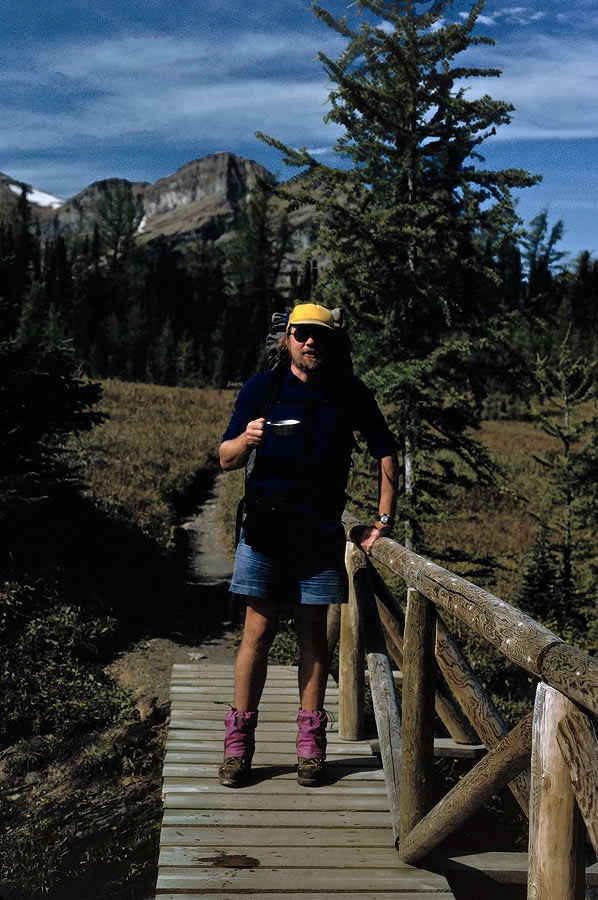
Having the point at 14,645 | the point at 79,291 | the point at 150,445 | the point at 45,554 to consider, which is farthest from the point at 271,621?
the point at 79,291

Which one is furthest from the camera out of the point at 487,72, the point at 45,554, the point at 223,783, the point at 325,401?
the point at 487,72

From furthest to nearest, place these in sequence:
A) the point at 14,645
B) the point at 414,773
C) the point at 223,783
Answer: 1. the point at 14,645
2. the point at 223,783
3. the point at 414,773

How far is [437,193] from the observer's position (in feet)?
37.5

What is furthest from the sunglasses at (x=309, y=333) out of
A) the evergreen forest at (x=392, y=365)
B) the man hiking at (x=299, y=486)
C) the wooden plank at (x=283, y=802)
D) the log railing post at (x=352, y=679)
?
the evergreen forest at (x=392, y=365)

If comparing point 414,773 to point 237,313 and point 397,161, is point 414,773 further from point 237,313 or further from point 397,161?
point 237,313

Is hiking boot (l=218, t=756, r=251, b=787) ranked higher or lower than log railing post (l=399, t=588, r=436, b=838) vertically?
lower

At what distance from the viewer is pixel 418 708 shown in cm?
372

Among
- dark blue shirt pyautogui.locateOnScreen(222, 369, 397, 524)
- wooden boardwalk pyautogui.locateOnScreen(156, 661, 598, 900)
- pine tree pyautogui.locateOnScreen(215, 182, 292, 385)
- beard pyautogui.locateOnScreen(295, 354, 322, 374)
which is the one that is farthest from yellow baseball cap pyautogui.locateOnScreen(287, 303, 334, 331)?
pine tree pyautogui.locateOnScreen(215, 182, 292, 385)

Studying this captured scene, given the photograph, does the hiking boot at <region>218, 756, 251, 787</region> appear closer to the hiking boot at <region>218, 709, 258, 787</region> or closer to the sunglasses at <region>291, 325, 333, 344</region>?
the hiking boot at <region>218, 709, 258, 787</region>

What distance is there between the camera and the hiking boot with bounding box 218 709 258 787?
4.33m

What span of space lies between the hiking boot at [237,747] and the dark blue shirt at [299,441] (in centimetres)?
115

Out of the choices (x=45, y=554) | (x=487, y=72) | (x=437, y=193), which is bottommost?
(x=45, y=554)

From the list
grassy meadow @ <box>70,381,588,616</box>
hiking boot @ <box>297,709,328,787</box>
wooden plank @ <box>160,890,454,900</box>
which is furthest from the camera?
grassy meadow @ <box>70,381,588,616</box>

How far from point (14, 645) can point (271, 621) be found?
219 inches
